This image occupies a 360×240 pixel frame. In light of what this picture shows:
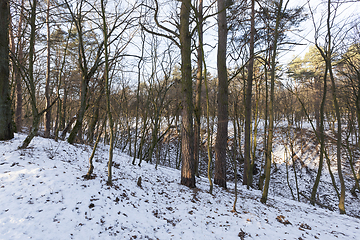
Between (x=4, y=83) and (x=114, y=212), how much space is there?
576 centimetres

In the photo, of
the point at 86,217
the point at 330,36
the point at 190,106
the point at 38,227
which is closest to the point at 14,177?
the point at 38,227

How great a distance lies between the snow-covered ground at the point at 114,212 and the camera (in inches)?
106

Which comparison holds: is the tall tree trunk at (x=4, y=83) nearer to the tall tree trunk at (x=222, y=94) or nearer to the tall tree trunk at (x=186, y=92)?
the tall tree trunk at (x=186, y=92)

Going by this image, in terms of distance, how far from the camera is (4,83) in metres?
5.36

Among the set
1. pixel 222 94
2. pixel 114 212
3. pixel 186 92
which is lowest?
pixel 114 212

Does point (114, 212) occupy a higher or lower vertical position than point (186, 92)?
lower

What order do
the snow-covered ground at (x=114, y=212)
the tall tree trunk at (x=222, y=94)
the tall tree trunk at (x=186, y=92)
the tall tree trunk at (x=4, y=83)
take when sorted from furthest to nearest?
the tall tree trunk at (x=222, y=94) < the tall tree trunk at (x=186, y=92) < the tall tree trunk at (x=4, y=83) < the snow-covered ground at (x=114, y=212)

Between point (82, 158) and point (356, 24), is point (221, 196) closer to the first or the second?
point (82, 158)

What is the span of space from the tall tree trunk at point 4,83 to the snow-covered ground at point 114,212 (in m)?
0.64

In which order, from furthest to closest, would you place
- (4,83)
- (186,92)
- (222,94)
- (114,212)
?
(222,94) → (186,92) → (4,83) → (114,212)

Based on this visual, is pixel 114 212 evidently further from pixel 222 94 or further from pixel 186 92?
pixel 222 94

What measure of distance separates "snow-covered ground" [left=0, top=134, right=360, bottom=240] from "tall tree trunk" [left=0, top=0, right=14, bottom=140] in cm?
64

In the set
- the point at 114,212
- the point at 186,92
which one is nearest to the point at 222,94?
the point at 186,92

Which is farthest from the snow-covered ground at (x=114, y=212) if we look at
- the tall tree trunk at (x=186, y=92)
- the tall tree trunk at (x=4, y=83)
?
the tall tree trunk at (x=186, y=92)
